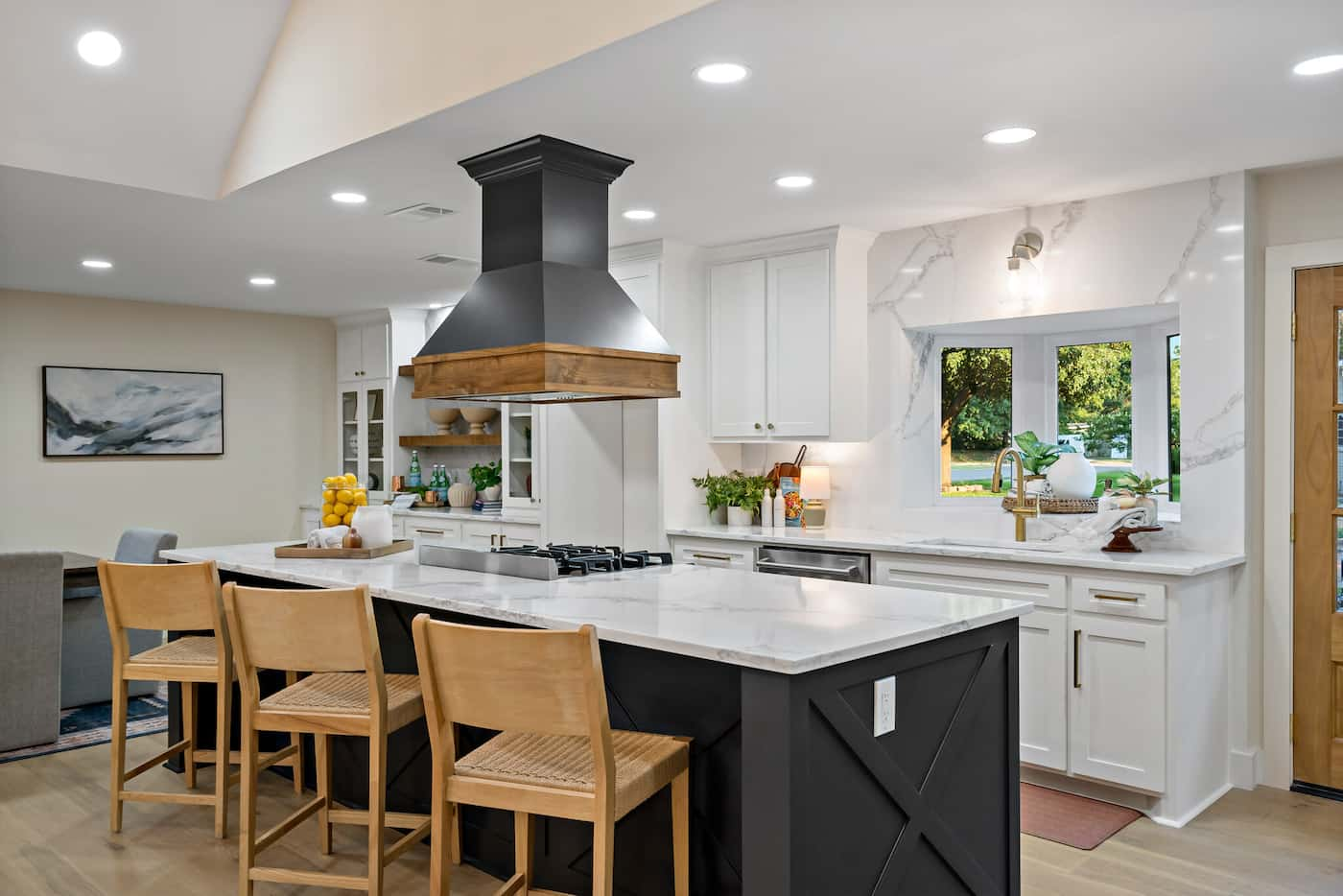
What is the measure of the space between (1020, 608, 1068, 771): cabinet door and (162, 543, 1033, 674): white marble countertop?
3.89ft

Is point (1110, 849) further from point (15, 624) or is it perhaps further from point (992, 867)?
point (15, 624)

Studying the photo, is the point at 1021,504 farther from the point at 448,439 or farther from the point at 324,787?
the point at 448,439

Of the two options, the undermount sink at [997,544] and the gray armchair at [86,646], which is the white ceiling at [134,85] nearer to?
the gray armchair at [86,646]

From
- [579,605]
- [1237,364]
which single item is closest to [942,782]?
[579,605]

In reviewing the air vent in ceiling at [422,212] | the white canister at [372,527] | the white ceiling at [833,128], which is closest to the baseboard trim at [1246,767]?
the white ceiling at [833,128]

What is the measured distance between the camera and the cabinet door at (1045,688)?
3703 millimetres

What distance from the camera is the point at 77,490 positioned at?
6336 millimetres

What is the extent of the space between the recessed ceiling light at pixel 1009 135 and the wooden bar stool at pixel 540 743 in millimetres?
2160

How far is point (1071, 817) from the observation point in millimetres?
3488

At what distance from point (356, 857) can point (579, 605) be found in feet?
4.03

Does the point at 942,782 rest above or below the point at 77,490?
below

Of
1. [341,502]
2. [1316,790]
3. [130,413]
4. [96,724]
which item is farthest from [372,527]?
[130,413]

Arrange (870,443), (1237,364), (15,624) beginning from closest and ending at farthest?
(1237,364)
(15,624)
(870,443)

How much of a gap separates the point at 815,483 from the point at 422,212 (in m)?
2.28
